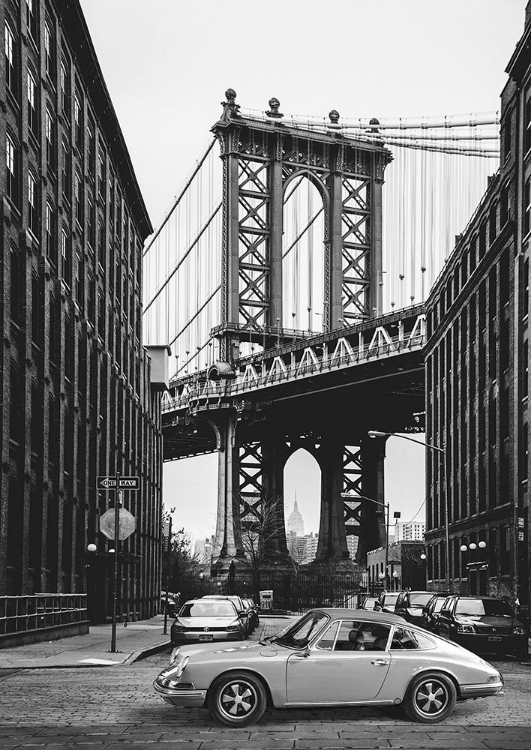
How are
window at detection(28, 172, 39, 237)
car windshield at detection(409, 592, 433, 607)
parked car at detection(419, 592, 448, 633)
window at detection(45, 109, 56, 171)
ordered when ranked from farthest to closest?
window at detection(45, 109, 56, 171) → car windshield at detection(409, 592, 433, 607) → window at detection(28, 172, 39, 237) → parked car at detection(419, 592, 448, 633)

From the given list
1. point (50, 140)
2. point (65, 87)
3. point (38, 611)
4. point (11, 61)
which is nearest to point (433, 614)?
point (38, 611)

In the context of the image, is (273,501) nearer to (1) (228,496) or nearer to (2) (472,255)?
(1) (228,496)

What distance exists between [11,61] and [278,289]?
73.3 m

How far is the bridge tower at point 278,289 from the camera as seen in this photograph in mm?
104062

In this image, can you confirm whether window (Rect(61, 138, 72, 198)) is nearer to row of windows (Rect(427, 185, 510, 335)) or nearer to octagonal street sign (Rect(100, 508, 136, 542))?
octagonal street sign (Rect(100, 508, 136, 542))

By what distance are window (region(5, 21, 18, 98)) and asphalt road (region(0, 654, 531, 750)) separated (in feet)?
65.1

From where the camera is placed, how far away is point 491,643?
1025 inches

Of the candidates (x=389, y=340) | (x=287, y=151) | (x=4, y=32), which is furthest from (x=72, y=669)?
(x=287, y=151)

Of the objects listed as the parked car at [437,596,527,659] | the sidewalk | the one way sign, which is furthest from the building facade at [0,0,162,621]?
the parked car at [437,596,527,659]

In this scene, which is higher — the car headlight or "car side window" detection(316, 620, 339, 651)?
"car side window" detection(316, 620, 339, 651)

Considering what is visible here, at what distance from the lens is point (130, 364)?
205 ft

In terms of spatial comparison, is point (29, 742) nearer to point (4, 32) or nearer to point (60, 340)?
point (4, 32)

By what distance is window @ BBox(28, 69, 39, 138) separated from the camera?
35812mm

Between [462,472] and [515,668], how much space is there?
40.2 metres
